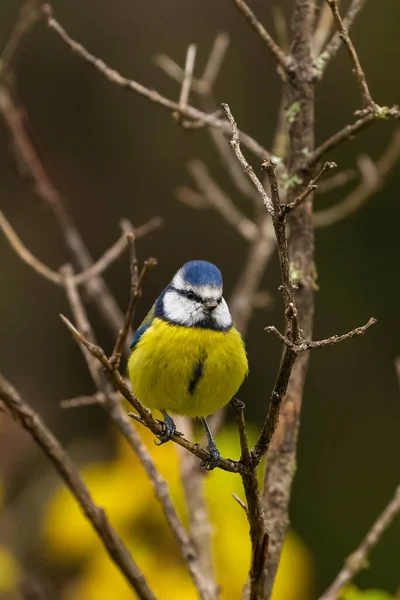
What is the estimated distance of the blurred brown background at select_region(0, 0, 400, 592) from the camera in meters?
4.11

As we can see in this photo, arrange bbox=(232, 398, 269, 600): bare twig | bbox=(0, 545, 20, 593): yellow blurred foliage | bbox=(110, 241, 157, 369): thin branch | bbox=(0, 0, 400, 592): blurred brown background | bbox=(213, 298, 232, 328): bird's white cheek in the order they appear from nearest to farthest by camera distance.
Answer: bbox=(110, 241, 157, 369): thin branch, bbox=(232, 398, 269, 600): bare twig, bbox=(213, 298, 232, 328): bird's white cheek, bbox=(0, 545, 20, 593): yellow blurred foliage, bbox=(0, 0, 400, 592): blurred brown background

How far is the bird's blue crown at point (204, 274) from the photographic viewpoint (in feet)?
5.87

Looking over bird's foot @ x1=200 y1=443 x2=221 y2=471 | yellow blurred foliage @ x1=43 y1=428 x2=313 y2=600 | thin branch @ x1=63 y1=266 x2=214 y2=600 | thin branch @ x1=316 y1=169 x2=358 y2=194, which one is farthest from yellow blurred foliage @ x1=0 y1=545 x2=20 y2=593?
thin branch @ x1=316 y1=169 x2=358 y2=194

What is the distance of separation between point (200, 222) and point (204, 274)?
247 centimetres

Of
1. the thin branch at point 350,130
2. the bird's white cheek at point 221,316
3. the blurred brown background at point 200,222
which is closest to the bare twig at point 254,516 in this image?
the bird's white cheek at point 221,316

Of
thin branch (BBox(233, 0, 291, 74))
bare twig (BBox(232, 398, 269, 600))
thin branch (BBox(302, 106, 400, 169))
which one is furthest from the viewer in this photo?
thin branch (BBox(233, 0, 291, 74))

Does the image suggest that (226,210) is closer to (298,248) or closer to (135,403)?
(298,248)

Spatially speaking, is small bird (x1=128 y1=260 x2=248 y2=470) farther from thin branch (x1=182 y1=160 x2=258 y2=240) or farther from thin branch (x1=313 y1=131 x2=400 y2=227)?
thin branch (x1=182 y1=160 x2=258 y2=240)

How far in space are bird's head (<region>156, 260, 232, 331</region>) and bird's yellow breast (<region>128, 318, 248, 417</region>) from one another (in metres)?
0.03

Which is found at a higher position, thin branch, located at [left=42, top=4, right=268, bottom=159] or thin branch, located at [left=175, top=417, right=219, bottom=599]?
thin branch, located at [left=42, top=4, right=268, bottom=159]

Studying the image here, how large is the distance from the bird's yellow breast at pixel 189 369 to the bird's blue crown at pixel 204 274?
0.11 metres

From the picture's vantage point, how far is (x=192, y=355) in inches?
66.7

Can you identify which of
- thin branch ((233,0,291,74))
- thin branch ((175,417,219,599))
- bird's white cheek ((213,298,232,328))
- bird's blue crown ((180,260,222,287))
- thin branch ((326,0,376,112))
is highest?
thin branch ((233,0,291,74))

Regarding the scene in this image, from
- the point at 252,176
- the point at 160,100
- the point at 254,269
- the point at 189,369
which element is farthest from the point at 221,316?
the point at 254,269
